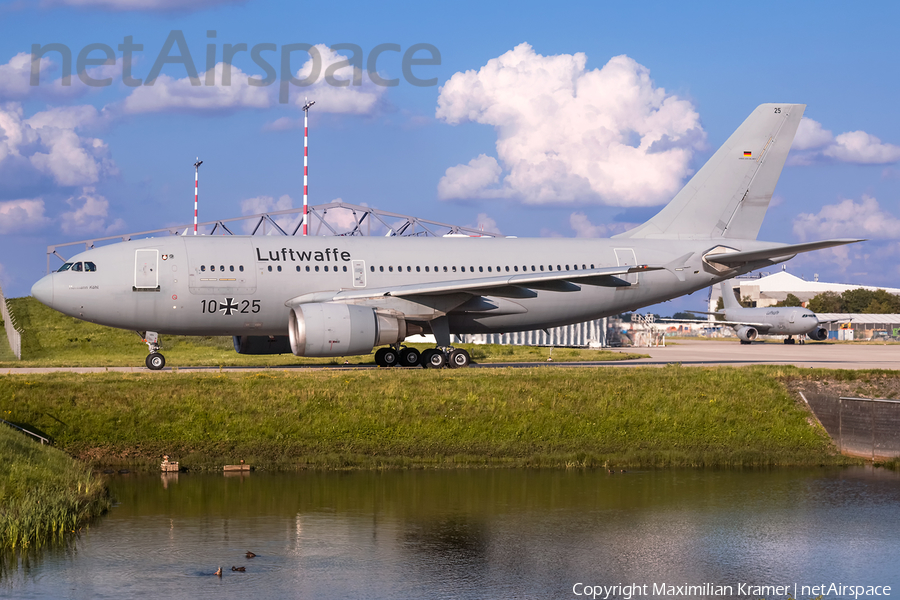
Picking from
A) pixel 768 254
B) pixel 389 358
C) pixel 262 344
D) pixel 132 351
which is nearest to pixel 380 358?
pixel 389 358

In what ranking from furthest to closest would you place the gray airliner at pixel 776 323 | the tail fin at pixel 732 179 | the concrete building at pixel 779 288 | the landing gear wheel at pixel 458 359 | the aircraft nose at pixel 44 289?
the concrete building at pixel 779 288
the gray airliner at pixel 776 323
the tail fin at pixel 732 179
the landing gear wheel at pixel 458 359
the aircraft nose at pixel 44 289

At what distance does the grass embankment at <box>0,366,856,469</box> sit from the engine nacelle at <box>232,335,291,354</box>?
6.99 metres

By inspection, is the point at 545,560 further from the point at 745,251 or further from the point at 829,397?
the point at 745,251

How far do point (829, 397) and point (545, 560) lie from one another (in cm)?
1355

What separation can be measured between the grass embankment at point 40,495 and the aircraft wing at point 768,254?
71.3 ft

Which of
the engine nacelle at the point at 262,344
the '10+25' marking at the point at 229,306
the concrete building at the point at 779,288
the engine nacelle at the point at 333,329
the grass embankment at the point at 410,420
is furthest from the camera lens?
the concrete building at the point at 779,288

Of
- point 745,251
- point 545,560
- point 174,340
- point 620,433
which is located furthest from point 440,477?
point 174,340

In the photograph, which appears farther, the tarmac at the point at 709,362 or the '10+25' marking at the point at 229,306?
the tarmac at the point at 709,362

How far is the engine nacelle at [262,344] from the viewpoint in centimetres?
3005

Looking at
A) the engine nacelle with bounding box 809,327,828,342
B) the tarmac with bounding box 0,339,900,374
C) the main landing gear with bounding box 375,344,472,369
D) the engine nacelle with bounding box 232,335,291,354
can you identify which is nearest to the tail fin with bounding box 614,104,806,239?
the tarmac with bounding box 0,339,900,374

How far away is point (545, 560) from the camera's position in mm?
12703

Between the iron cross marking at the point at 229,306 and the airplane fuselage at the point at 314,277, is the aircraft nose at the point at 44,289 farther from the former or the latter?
the iron cross marking at the point at 229,306

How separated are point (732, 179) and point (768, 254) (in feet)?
12.8

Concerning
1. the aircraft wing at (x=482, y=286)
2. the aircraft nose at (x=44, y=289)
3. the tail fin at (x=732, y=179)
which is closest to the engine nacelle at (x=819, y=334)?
the tail fin at (x=732, y=179)
